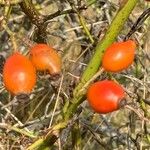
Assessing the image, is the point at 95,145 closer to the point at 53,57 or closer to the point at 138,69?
the point at 138,69

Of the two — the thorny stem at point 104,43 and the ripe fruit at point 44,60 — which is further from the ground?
the ripe fruit at point 44,60

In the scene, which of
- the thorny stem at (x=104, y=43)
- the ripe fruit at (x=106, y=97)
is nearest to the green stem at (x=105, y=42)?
the thorny stem at (x=104, y=43)

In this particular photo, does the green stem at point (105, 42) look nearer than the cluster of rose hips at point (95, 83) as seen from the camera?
No

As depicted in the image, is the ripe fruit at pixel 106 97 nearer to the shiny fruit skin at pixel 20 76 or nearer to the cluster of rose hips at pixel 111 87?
the cluster of rose hips at pixel 111 87

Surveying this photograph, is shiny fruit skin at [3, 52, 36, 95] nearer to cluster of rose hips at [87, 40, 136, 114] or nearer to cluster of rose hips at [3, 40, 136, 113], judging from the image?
cluster of rose hips at [3, 40, 136, 113]

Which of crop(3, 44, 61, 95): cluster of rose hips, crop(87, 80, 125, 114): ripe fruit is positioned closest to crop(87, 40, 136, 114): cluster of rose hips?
crop(87, 80, 125, 114): ripe fruit

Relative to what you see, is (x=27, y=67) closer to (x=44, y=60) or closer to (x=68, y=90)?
(x=44, y=60)

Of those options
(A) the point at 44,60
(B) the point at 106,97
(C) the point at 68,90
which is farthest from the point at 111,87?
(C) the point at 68,90

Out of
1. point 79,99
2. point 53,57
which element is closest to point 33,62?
point 53,57
